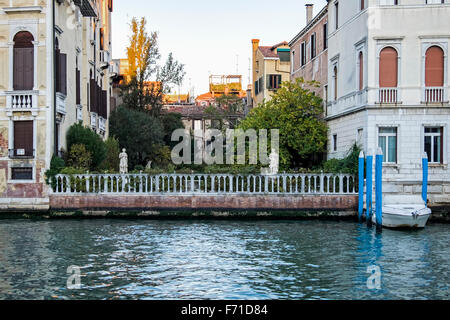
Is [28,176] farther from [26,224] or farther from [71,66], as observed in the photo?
[71,66]

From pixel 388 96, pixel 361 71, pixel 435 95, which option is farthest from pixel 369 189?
pixel 361 71

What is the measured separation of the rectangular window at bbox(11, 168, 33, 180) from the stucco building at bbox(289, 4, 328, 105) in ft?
46.4

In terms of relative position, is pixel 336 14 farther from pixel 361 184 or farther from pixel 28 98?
pixel 28 98

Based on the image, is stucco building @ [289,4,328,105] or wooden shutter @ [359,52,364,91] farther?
stucco building @ [289,4,328,105]

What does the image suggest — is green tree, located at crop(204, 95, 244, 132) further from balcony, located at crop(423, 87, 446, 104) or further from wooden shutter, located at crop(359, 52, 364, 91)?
balcony, located at crop(423, 87, 446, 104)

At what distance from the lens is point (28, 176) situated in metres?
20.9

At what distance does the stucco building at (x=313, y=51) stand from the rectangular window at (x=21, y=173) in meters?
14.1

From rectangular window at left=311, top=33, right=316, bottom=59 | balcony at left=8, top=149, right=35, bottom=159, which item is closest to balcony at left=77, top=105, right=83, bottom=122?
balcony at left=8, top=149, right=35, bottom=159

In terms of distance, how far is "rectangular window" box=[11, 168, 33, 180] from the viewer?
2088cm

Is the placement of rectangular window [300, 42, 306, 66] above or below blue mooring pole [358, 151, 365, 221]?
above

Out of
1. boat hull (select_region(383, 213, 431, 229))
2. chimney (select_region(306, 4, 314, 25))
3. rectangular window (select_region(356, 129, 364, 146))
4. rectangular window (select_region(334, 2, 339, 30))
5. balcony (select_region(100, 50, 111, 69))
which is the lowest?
boat hull (select_region(383, 213, 431, 229))

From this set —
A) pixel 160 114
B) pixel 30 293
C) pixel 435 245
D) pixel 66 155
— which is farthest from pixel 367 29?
pixel 160 114

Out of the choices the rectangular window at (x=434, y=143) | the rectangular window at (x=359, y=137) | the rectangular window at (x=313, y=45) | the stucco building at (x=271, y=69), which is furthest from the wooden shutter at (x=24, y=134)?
the stucco building at (x=271, y=69)

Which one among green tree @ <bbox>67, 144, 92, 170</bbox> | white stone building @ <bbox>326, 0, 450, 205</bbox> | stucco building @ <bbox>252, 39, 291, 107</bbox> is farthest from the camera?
stucco building @ <bbox>252, 39, 291, 107</bbox>
